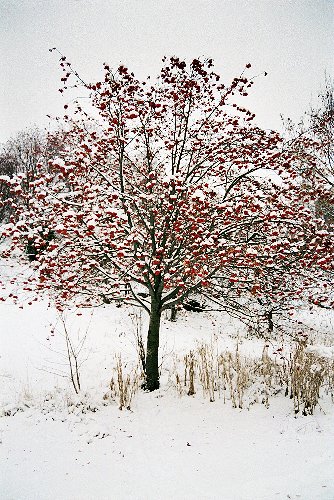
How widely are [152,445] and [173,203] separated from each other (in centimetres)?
405

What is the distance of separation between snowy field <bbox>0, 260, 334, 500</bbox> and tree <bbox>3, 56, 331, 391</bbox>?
4.38 ft

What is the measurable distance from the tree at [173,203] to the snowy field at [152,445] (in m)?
1.34

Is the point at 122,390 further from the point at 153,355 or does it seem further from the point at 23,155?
the point at 23,155

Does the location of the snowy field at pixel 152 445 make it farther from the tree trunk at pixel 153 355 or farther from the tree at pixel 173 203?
the tree at pixel 173 203

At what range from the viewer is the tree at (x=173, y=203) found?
5.35 m

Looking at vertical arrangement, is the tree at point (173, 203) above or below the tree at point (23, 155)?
below

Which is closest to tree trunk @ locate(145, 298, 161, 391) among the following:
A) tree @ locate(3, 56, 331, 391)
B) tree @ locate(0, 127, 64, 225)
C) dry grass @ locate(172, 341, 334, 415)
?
tree @ locate(3, 56, 331, 391)

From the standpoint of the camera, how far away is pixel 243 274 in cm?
613

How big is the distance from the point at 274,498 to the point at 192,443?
5.29 feet

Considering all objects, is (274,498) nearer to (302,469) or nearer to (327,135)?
(302,469)

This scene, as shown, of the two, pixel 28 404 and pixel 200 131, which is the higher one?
pixel 200 131

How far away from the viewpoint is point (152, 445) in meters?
4.77

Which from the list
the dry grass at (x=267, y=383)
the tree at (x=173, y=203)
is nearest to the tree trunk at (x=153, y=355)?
the tree at (x=173, y=203)

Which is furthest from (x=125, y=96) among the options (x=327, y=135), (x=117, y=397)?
(x=327, y=135)
